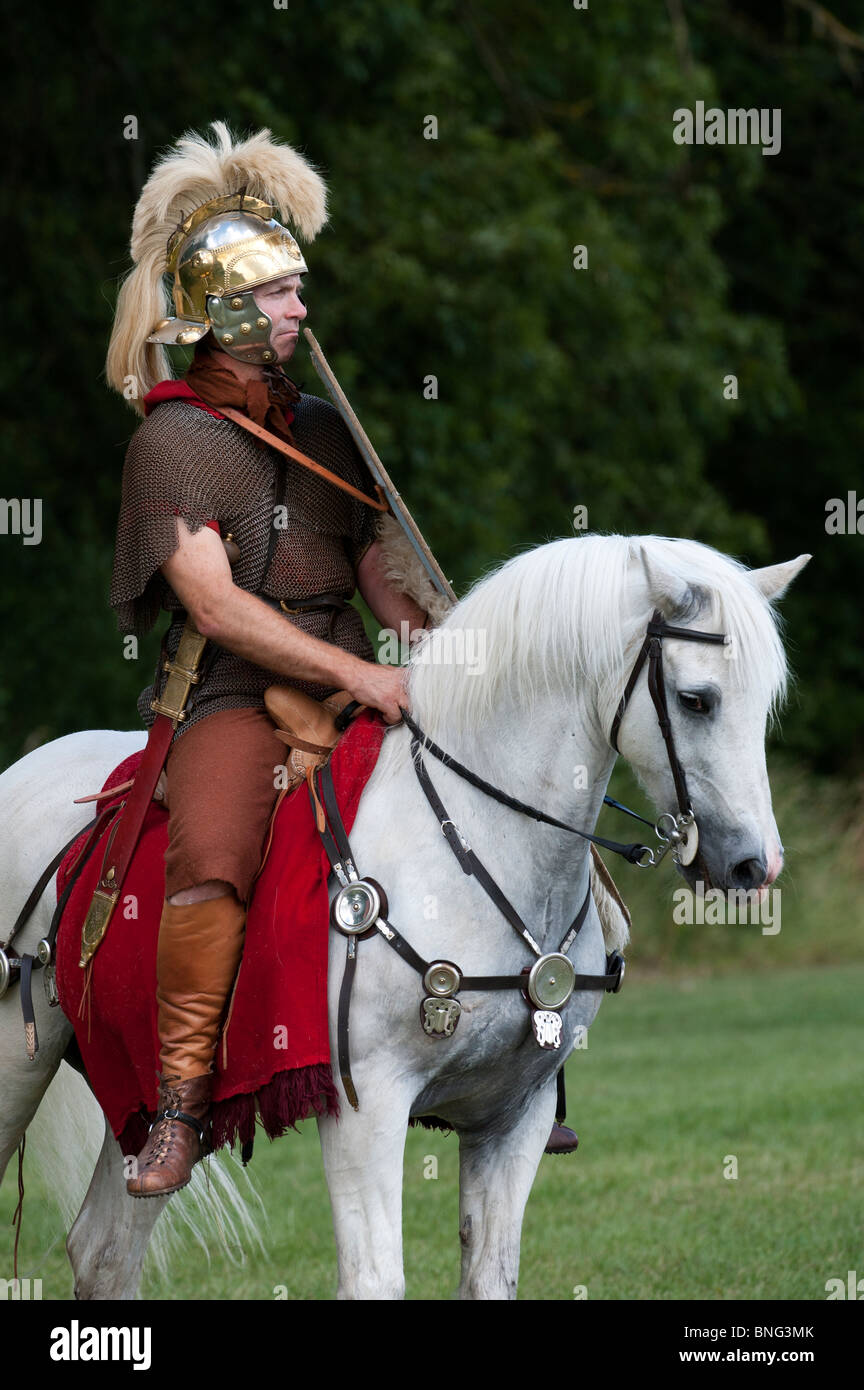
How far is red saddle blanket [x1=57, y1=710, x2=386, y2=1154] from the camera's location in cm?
386

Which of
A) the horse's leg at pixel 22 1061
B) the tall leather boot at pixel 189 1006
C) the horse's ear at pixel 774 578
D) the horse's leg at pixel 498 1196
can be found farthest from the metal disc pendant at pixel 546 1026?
the horse's leg at pixel 22 1061

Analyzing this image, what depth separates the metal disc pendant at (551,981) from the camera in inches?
154

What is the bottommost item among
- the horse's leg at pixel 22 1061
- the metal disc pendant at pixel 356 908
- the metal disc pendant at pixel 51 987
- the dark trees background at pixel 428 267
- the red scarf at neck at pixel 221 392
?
the horse's leg at pixel 22 1061

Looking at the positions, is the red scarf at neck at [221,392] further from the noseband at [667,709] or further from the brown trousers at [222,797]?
the noseband at [667,709]

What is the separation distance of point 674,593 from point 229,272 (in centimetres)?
137

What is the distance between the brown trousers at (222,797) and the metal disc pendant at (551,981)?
67 centimetres

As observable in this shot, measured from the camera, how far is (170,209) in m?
4.49

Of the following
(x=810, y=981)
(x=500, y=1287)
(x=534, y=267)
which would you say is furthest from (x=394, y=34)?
(x=500, y=1287)

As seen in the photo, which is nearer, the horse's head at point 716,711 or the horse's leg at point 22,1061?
the horse's head at point 716,711

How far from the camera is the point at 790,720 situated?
21.2 meters

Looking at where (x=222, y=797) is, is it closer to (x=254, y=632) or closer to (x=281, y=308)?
(x=254, y=632)

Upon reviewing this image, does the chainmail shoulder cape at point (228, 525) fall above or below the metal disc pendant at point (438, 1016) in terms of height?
above
